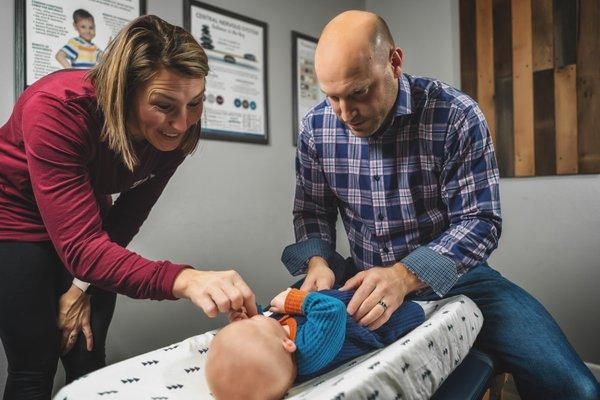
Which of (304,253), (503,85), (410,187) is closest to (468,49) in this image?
(503,85)

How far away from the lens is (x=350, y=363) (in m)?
1.04

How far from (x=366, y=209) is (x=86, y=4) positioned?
1362 mm

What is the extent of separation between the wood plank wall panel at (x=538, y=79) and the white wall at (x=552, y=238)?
2.7 inches

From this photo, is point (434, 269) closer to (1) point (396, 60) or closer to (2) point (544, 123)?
(1) point (396, 60)

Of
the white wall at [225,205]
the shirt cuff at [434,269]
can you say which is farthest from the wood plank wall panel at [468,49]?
the shirt cuff at [434,269]

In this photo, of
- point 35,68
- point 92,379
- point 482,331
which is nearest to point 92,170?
point 92,379

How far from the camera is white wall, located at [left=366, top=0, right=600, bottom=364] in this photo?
2090mm

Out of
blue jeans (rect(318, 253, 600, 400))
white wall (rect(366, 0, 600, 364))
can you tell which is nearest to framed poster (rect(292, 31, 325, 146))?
white wall (rect(366, 0, 600, 364))

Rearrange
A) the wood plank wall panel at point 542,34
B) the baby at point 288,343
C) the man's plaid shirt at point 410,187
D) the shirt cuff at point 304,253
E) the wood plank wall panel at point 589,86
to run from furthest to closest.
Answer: the wood plank wall panel at point 542,34 → the wood plank wall panel at point 589,86 → the shirt cuff at point 304,253 → the man's plaid shirt at point 410,187 → the baby at point 288,343

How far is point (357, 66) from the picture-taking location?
119 centimetres

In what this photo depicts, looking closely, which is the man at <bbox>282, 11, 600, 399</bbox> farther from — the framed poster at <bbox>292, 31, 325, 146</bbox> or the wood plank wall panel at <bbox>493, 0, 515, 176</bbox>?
the wood plank wall panel at <bbox>493, 0, 515, 176</bbox>

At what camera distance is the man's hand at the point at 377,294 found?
1047 mm

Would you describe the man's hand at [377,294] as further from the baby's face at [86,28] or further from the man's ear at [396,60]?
the baby's face at [86,28]

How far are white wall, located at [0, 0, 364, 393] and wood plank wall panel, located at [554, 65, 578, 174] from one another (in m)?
1.35
